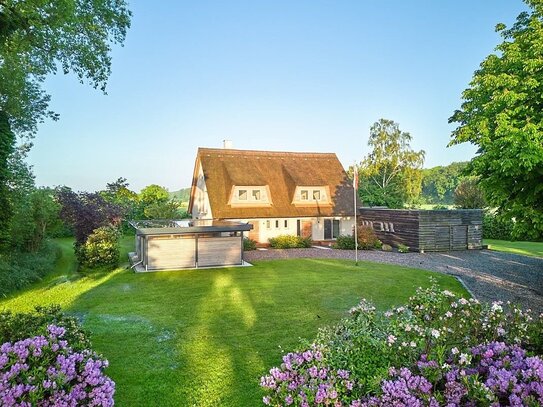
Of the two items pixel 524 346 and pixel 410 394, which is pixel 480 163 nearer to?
pixel 524 346

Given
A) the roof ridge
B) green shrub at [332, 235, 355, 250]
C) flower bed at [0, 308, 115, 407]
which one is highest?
the roof ridge

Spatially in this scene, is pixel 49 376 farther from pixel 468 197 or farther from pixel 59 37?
pixel 468 197

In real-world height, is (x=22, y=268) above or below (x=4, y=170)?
below

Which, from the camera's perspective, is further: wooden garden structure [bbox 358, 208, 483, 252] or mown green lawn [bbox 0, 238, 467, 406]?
wooden garden structure [bbox 358, 208, 483, 252]

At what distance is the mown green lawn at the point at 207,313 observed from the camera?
6.36 metres

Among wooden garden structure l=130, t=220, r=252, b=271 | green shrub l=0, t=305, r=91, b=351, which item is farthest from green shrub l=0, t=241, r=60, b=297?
green shrub l=0, t=305, r=91, b=351

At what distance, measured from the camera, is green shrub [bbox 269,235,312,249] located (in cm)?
2592

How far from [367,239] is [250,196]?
8.97 meters

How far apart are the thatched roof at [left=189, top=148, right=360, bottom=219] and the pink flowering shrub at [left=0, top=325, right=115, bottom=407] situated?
21486mm

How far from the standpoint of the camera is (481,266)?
18.8 meters

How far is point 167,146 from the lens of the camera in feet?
91.9

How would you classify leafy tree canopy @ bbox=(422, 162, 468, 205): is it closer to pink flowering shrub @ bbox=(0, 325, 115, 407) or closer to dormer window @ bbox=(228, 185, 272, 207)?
dormer window @ bbox=(228, 185, 272, 207)

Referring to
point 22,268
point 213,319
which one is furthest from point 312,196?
point 213,319

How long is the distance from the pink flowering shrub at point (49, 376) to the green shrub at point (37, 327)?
0.41m
